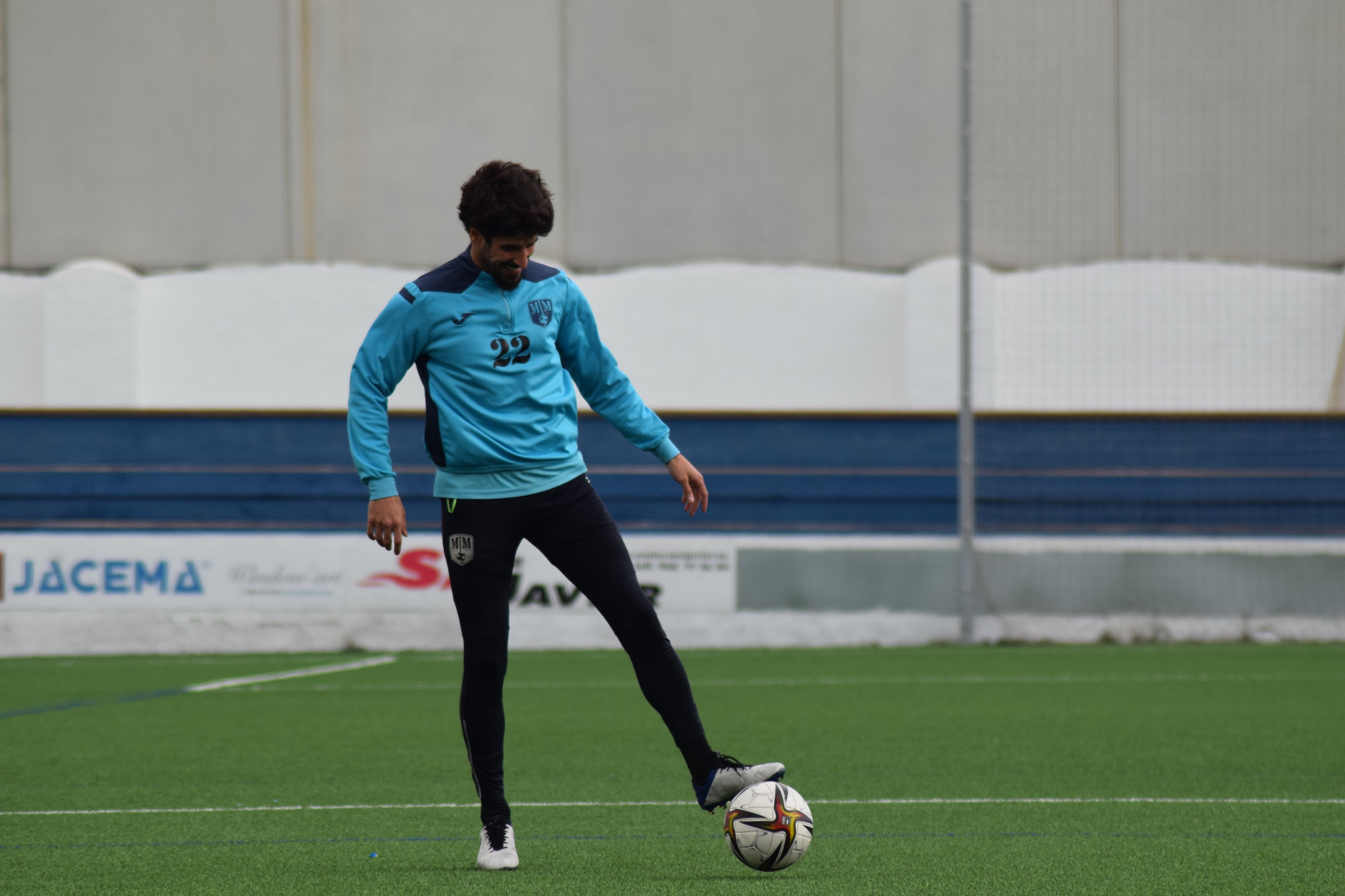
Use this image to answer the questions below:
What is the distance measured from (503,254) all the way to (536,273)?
0.20 metres

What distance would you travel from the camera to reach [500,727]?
4.10 meters

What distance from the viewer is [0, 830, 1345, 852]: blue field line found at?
4.33 meters

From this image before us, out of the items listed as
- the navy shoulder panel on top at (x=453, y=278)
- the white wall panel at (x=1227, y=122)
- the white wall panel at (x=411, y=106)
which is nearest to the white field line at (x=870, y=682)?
the navy shoulder panel on top at (x=453, y=278)

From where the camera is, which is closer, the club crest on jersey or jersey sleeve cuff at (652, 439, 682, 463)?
the club crest on jersey

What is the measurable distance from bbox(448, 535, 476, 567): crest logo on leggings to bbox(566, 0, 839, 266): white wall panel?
13.0 metres

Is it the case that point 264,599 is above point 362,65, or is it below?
below

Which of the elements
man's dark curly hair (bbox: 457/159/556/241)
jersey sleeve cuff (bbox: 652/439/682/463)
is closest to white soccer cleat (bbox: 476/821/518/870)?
jersey sleeve cuff (bbox: 652/439/682/463)

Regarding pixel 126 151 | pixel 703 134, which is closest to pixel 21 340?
pixel 126 151

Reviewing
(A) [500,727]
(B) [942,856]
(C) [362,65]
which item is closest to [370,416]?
(A) [500,727]

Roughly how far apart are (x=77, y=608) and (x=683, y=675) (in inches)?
404

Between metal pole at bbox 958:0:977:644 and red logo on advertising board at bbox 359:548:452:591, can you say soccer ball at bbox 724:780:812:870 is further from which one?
red logo on advertising board at bbox 359:548:452:591

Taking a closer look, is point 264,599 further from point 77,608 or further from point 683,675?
point 683,675

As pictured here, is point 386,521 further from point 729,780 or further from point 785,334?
point 785,334

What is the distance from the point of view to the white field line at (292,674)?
9.76 m
